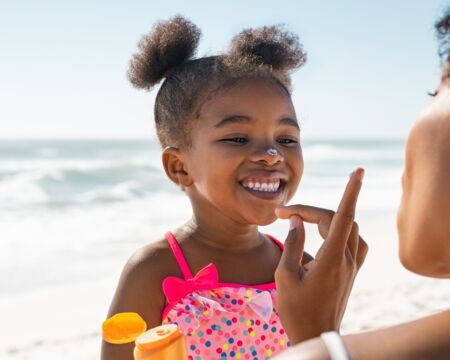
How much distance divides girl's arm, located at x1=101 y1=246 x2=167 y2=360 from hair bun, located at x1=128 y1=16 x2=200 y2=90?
756mm

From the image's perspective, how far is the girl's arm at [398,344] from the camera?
2.87 ft

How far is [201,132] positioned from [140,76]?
0.44 meters

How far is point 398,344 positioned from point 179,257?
1.31 m

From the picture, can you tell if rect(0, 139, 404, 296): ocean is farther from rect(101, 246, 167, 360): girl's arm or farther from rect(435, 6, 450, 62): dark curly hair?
rect(435, 6, 450, 62): dark curly hair

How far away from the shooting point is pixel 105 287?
615 centimetres

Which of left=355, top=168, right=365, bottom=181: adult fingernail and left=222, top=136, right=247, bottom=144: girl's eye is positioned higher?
left=222, top=136, right=247, bottom=144: girl's eye

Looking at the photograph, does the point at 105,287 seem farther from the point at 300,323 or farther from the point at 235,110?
the point at 300,323

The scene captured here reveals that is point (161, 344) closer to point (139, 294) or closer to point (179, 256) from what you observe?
point (139, 294)

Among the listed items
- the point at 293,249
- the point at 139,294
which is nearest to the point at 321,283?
the point at 293,249

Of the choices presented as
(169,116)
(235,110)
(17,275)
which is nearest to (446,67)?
(235,110)

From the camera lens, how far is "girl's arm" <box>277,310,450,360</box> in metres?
0.88

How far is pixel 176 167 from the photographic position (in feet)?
7.72

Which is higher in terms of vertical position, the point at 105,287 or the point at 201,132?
the point at 201,132

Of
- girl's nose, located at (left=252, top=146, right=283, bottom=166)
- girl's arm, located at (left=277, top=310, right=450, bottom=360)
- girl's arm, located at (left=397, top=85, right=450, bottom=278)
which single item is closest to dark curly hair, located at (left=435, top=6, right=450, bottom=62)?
girl's arm, located at (left=397, top=85, right=450, bottom=278)
